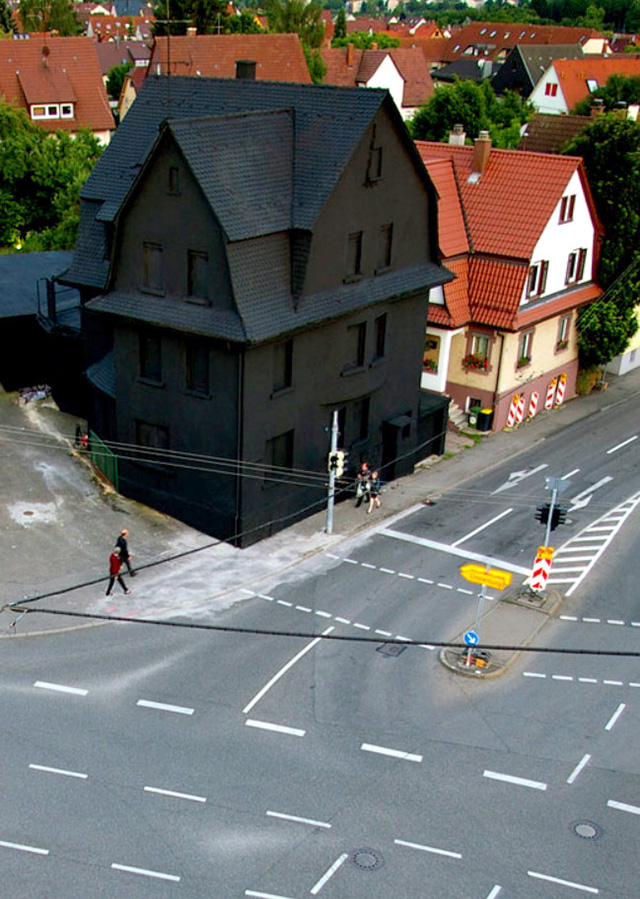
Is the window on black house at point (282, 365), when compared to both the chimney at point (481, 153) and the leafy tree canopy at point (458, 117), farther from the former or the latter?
the leafy tree canopy at point (458, 117)

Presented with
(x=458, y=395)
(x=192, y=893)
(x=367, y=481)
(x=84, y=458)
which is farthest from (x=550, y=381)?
(x=192, y=893)

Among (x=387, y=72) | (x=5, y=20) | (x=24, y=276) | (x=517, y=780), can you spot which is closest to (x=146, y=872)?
(x=517, y=780)

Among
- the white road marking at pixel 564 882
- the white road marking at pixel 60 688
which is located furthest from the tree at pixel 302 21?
the white road marking at pixel 564 882

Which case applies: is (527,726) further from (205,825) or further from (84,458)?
(84,458)

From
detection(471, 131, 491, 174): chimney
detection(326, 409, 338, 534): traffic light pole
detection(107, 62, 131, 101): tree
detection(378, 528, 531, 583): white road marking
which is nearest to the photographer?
detection(326, 409, 338, 534): traffic light pole

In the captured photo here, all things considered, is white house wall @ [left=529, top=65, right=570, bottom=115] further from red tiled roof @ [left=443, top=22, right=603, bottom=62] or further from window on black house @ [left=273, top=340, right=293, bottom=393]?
window on black house @ [left=273, top=340, right=293, bottom=393]

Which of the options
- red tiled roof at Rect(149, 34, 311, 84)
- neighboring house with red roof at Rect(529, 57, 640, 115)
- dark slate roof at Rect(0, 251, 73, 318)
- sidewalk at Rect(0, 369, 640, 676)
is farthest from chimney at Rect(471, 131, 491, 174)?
neighboring house with red roof at Rect(529, 57, 640, 115)
